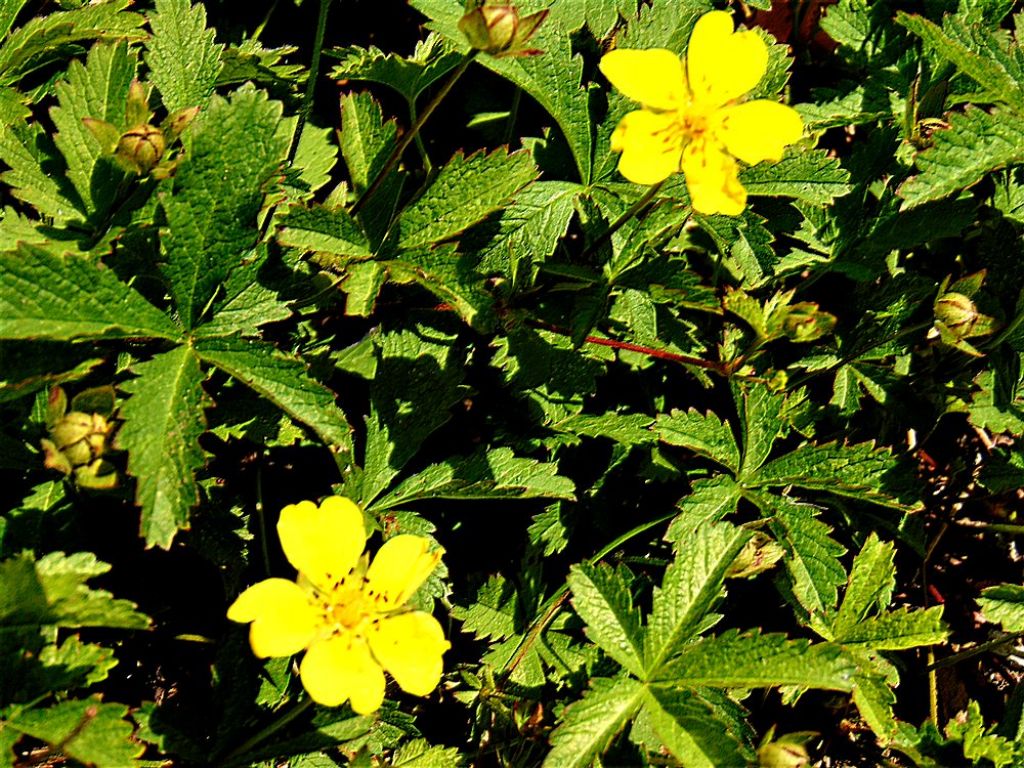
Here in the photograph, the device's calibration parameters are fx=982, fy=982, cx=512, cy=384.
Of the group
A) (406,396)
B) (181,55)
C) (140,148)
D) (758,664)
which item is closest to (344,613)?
(406,396)

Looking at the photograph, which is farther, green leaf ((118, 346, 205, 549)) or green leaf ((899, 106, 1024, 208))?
green leaf ((899, 106, 1024, 208))

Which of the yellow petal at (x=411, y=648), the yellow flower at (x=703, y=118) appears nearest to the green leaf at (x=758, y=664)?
the yellow petal at (x=411, y=648)

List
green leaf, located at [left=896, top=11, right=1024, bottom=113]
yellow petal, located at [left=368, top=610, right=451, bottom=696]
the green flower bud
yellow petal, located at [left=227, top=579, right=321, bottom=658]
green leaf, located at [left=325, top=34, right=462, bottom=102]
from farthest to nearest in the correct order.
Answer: green leaf, located at [left=325, top=34, right=462, bottom=102] → green leaf, located at [left=896, top=11, right=1024, bottom=113] → the green flower bud → yellow petal, located at [left=368, top=610, right=451, bottom=696] → yellow petal, located at [left=227, top=579, right=321, bottom=658]

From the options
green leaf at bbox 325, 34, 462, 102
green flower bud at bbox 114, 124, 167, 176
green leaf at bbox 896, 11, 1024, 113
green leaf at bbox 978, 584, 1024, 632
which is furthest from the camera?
green leaf at bbox 978, 584, 1024, 632

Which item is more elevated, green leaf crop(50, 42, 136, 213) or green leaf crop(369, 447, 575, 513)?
green leaf crop(50, 42, 136, 213)

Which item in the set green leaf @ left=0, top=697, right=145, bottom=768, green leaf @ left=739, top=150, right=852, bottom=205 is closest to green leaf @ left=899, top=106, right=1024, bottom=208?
green leaf @ left=739, top=150, right=852, bottom=205

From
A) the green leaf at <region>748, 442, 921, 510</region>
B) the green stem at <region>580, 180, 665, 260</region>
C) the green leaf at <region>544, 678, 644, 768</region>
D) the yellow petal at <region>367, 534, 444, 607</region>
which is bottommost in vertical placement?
the green leaf at <region>544, 678, 644, 768</region>

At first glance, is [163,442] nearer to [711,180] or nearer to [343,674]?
[343,674]

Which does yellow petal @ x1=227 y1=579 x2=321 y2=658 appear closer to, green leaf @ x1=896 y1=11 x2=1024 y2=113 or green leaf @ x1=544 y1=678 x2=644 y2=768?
green leaf @ x1=544 y1=678 x2=644 y2=768
